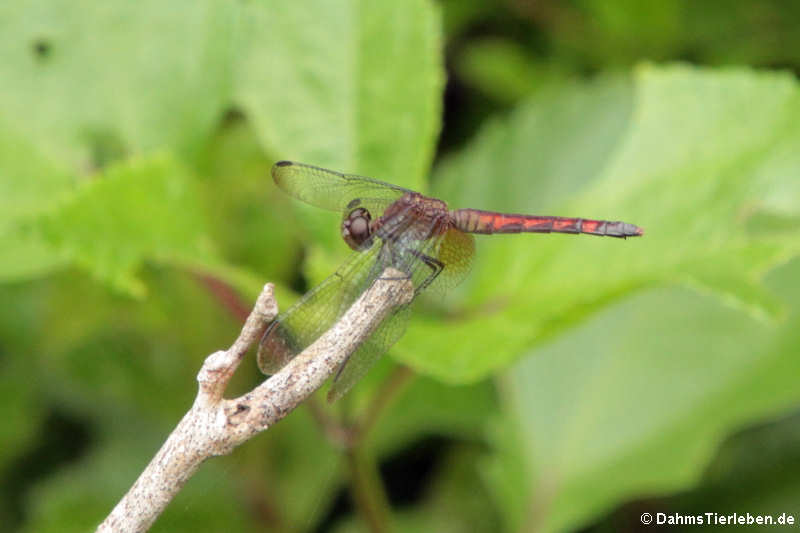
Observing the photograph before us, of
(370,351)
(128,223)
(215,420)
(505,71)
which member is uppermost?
(505,71)

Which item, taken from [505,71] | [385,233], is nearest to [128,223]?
[385,233]

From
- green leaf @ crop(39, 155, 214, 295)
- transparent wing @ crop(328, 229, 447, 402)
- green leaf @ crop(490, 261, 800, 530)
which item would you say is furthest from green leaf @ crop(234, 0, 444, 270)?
green leaf @ crop(490, 261, 800, 530)

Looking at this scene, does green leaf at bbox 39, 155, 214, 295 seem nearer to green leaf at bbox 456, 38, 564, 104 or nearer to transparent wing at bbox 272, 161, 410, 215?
transparent wing at bbox 272, 161, 410, 215

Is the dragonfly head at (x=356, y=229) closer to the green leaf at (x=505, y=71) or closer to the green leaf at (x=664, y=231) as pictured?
the green leaf at (x=664, y=231)

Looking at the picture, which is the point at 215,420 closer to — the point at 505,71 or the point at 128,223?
the point at 128,223

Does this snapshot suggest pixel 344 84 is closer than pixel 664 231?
No

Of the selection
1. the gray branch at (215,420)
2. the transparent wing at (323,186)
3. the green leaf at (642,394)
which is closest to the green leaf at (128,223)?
the transparent wing at (323,186)

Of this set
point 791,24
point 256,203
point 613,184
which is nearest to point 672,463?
point 613,184
